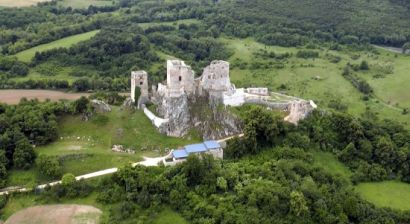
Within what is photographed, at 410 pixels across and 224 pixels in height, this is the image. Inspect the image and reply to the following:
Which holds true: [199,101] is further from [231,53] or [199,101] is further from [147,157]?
[231,53]

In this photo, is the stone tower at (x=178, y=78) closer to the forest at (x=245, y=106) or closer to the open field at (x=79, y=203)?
the forest at (x=245, y=106)

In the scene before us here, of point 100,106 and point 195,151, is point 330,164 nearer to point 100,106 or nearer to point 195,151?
point 195,151

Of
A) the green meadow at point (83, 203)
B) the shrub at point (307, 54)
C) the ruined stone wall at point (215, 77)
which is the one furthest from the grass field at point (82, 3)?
the green meadow at point (83, 203)

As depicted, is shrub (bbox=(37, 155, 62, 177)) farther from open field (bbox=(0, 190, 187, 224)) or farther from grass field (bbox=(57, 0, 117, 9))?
grass field (bbox=(57, 0, 117, 9))

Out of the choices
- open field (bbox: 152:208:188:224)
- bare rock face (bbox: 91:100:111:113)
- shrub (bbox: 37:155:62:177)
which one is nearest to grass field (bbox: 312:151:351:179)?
open field (bbox: 152:208:188:224)

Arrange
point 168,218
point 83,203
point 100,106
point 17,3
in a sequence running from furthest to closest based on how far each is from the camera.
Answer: point 17,3
point 100,106
point 83,203
point 168,218

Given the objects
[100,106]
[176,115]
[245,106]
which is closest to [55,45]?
[100,106]
